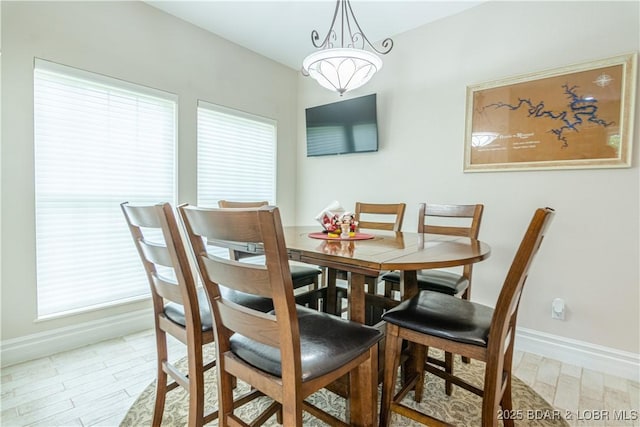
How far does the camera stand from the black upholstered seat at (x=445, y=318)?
1.21 meters

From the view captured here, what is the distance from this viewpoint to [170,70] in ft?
9.25

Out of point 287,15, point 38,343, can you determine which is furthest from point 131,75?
point 38,343

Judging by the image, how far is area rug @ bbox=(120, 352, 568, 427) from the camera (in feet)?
5.22

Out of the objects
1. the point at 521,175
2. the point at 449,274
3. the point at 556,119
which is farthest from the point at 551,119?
the point at 449,274

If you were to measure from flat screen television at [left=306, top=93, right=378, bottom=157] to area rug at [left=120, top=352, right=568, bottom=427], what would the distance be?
7.31 feet

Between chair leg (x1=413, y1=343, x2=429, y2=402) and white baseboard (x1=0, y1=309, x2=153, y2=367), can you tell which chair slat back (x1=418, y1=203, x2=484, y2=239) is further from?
white baseboard (x1=0, y1=309, x2=153, y2=367)

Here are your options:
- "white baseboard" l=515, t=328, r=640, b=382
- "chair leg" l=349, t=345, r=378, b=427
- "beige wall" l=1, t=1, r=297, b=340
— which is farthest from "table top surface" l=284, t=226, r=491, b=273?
"beige wall" l=1, t=1, r=297, b=340

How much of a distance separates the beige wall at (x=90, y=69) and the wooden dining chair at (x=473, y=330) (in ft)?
7.56

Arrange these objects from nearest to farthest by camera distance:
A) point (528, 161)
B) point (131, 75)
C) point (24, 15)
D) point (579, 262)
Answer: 1. point (24, 15)
2. point (579, 262)
3. point (528, 161)
4. point (131, 75)

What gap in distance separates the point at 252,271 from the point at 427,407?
4.57 ft

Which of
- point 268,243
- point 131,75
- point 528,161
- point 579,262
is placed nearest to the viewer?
point 268,243

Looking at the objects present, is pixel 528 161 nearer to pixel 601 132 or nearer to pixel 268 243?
pixel 601 132

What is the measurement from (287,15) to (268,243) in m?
2.68

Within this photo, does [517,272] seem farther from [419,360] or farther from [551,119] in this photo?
[551,119]
